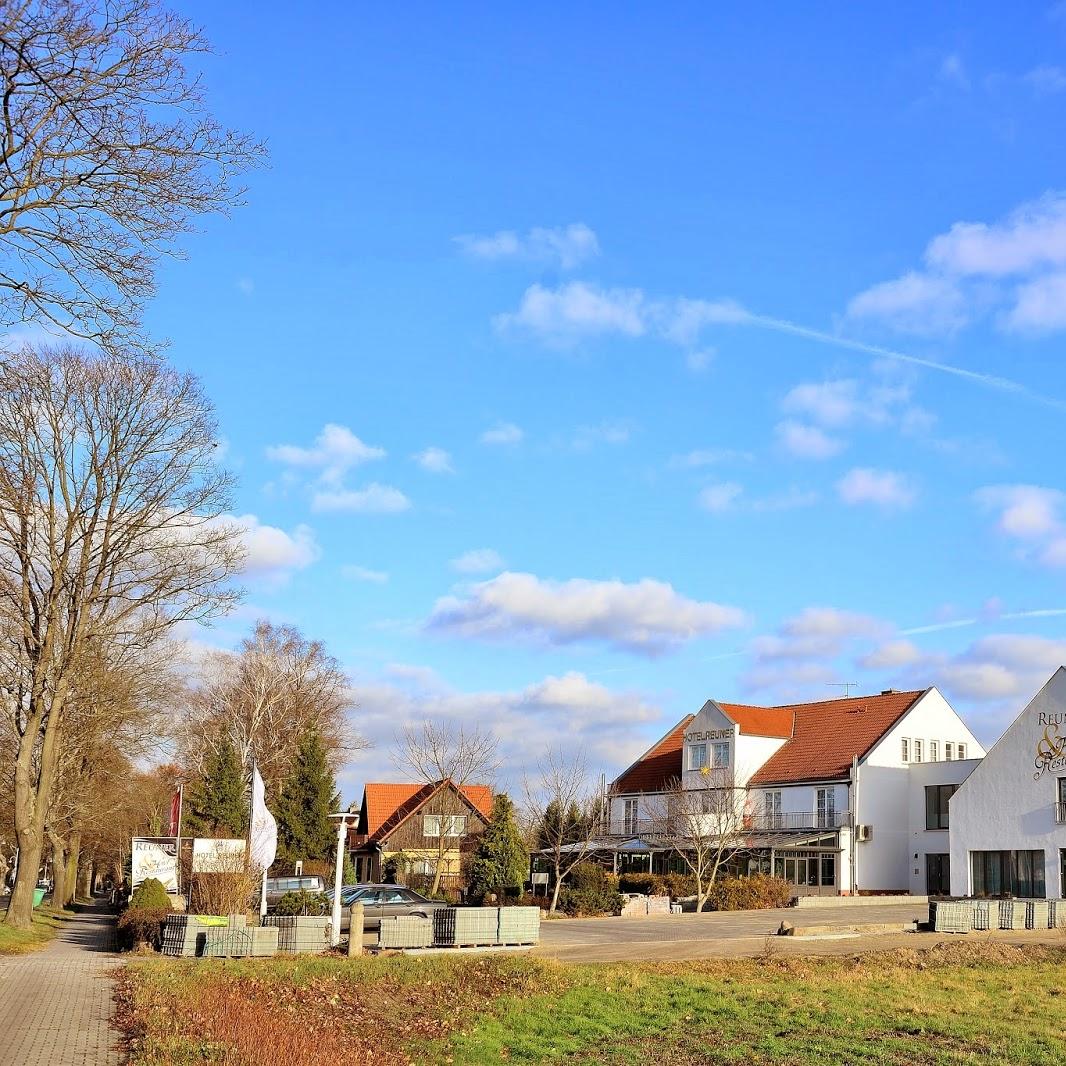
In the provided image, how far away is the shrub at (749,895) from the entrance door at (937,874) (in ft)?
28.9

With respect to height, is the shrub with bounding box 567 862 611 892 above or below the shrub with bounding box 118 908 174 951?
below

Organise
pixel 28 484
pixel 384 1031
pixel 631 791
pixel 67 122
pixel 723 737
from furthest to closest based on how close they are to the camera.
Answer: pixel 631 791
pixel 723 737
pixel 28 484
pixel 384 1031
pixel 67 122

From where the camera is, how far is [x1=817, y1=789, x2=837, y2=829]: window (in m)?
59.6

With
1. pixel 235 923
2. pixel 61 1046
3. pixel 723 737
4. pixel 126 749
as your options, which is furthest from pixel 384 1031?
pixel 723 737

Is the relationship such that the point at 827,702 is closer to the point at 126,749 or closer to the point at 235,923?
the point at 126,749

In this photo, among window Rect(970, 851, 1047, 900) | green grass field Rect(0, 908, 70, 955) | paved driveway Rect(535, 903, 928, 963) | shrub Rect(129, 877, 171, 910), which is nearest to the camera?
green grass field Rect(0, 908, 70, 955)

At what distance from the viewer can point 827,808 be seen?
59969mm

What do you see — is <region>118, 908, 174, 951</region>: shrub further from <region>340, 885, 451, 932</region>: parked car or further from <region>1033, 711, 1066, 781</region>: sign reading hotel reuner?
<region>1033, 711, 1066, 781</region>: sign reading hotel reuner

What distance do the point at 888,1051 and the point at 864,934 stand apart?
18.5 meters

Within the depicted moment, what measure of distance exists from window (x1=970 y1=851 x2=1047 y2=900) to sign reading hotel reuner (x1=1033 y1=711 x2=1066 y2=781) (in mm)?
3198

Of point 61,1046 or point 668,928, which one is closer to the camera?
point 61,1046

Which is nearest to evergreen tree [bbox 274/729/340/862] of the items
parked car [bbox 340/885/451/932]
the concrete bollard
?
parked car [bbox 340/885/451/932]

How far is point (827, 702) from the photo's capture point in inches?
2675

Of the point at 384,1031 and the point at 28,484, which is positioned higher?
the point at 28,484
